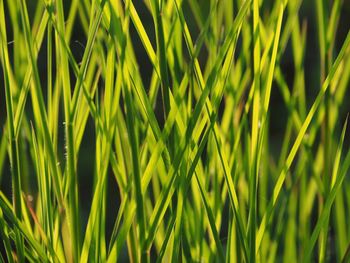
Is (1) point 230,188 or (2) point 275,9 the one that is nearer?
(1) point 230,188

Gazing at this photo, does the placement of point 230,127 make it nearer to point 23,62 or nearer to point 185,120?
point 185,120

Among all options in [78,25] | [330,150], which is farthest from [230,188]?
[78,25]

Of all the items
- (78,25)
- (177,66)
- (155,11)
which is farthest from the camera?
(78,25)

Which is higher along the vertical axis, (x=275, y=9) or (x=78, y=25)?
(x=275, y=9)

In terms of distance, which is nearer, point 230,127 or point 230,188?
point 230,188

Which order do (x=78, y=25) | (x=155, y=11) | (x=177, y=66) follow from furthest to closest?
Result: (x=78, y=25)
(x=177, y=66)
(x=155, y=11)

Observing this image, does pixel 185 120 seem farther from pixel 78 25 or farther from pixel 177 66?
pixel 78 25

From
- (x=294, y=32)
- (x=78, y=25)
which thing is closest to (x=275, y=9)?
(x=294, y=32)

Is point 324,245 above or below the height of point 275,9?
below
